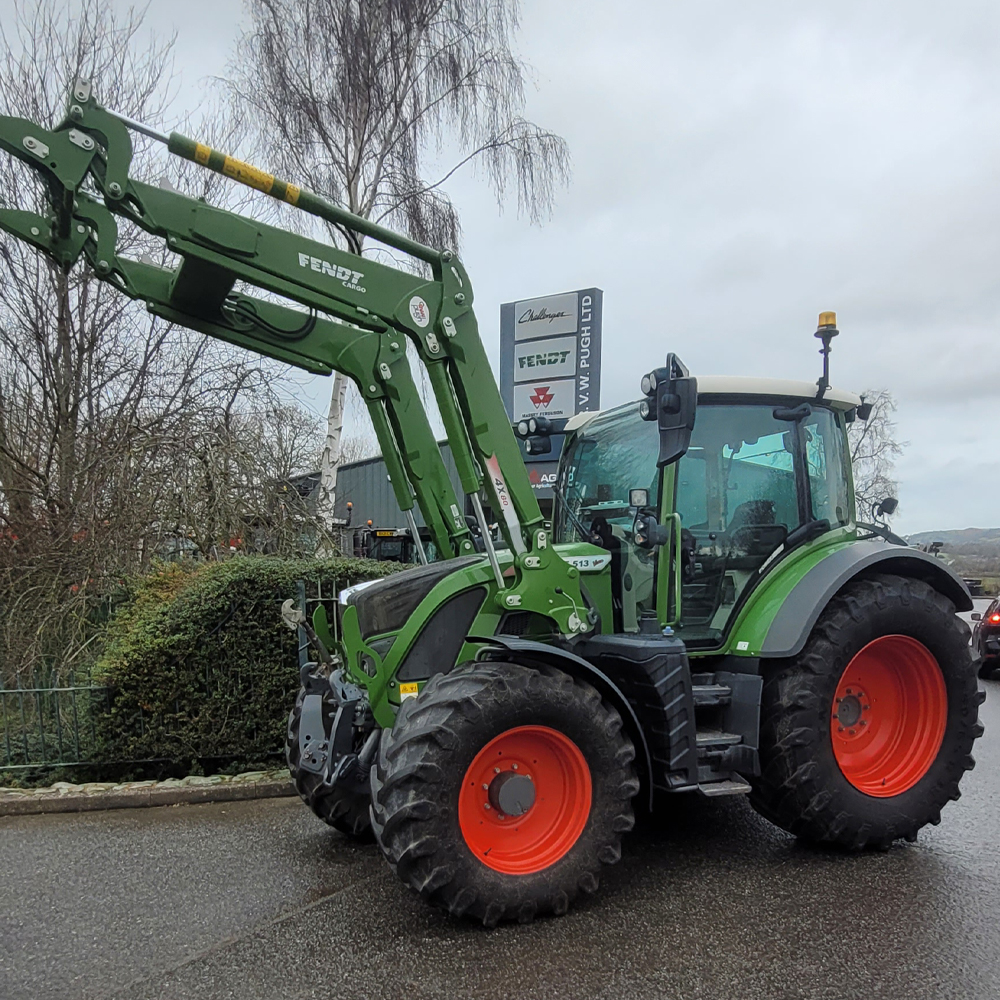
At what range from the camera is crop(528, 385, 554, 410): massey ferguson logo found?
11698 millimetres

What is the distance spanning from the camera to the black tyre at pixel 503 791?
11.3 feet

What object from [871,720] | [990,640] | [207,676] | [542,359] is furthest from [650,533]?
[990,640]

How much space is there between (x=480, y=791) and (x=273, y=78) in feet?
40.5

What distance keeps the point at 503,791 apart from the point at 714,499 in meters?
2.03

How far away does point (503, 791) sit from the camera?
370 cm

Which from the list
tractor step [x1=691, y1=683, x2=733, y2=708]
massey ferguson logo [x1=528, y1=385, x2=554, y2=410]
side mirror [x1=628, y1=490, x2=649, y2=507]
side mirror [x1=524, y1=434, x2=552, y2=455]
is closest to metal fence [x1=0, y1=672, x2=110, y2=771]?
side mirror [x1=524, y1=434, x2=552, y2=455]

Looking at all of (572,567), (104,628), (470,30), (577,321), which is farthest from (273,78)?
(572,567)

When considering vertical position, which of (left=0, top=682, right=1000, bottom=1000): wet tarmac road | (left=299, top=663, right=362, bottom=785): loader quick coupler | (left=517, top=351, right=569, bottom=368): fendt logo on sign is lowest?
(left=0, top=682, right=1000, bottom=1000): wet tarmac road

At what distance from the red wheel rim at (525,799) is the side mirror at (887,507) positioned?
2.85 meters

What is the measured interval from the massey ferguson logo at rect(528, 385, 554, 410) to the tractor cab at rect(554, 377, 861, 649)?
6588 mm

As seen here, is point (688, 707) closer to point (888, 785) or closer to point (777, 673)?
point (777, 673)

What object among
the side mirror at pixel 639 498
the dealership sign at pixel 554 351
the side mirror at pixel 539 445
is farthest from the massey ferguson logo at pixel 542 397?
A: the side mirror at pixel 639 498

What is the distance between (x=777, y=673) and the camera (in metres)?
4.46

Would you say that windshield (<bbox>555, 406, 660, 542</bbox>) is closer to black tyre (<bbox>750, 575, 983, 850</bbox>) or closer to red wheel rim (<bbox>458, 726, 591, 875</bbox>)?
black tyre (<bbox>750, 575, 983, 850</bbox>)
